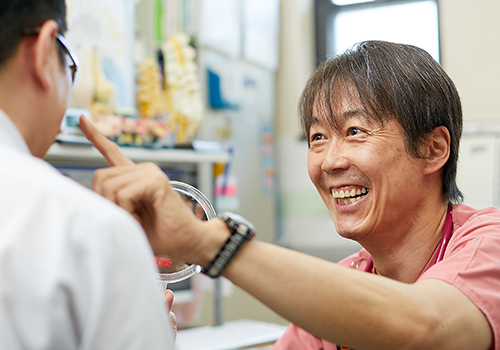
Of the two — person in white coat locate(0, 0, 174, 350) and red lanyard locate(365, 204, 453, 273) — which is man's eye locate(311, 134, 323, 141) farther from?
person in white coat locate(0, 0, 174, 350)

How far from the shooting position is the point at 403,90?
3.54ft

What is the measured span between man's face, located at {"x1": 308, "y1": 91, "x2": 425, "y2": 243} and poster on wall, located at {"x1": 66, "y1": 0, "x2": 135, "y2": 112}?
1.31 meters

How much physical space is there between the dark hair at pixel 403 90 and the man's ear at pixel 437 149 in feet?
0.05

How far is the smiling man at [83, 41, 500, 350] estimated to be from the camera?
0.69 m

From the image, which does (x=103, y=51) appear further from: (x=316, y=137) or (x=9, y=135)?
(x=9, y=135)

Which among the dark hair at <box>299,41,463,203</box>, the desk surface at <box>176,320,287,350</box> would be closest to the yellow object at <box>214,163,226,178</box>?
the desk surface at <box>176,320,287,350</box>

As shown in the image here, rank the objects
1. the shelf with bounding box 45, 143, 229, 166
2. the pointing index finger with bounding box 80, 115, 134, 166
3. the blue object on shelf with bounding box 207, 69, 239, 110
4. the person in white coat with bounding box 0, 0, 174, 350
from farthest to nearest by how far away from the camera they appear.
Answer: the blue object on shelf with bounding box 207, 69, 239, 110, the shelf with bounding box 45, 143, 229, 166, the pointing index finger with bounding box 80, 115, 134, 166, the person in white coat with bounding box 0, 0, 174, 350

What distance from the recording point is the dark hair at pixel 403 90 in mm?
1081

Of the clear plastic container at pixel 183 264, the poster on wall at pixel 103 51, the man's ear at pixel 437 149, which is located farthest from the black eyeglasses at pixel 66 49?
the poster on wall at pixel 103 51

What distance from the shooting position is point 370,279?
747mm

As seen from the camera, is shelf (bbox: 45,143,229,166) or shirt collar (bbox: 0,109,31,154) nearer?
shirt collar (bbox: 0,109,31,154)

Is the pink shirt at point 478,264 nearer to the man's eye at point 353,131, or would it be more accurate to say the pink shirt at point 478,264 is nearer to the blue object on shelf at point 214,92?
the man's eye at point 353,131

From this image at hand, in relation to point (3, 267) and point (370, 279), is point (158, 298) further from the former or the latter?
point (370, 279)

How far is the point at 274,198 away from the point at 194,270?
267 centimetres
